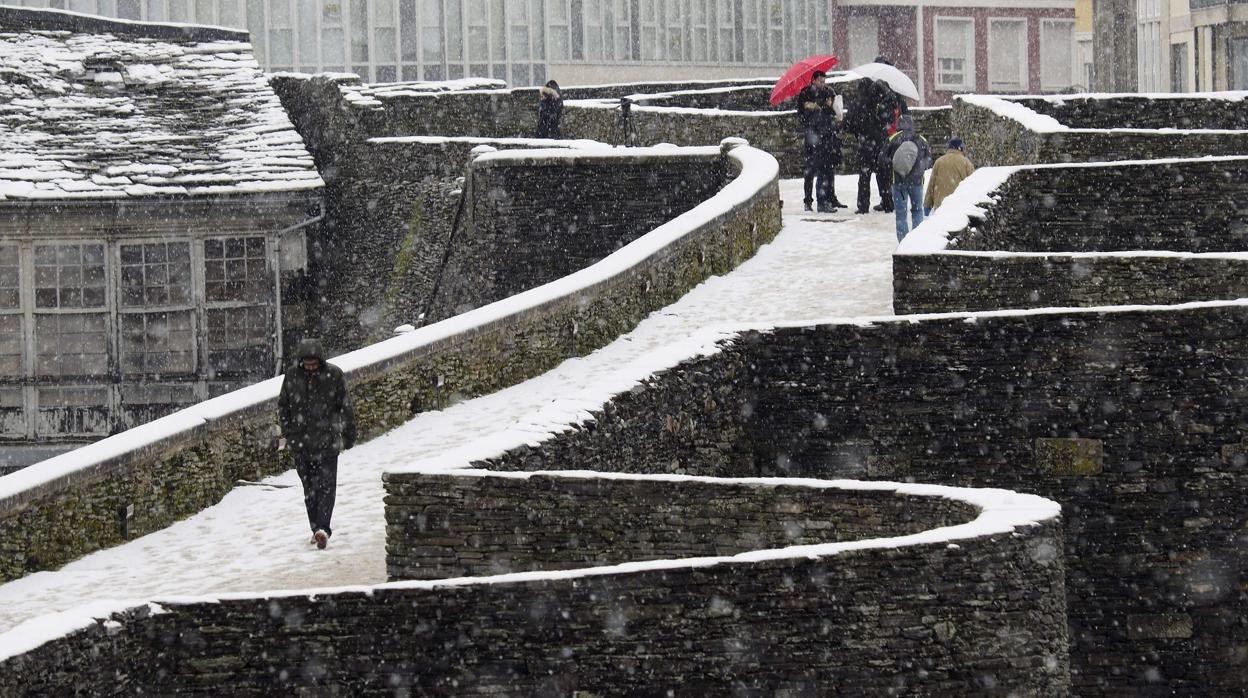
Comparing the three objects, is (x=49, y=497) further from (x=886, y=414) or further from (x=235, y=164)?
(x=235, y=164)

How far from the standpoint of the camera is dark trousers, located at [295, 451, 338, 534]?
13.4 metres

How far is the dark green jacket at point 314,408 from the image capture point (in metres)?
13.6

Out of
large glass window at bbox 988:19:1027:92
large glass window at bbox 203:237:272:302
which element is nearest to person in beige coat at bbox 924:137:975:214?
large glass window at bbox 203:237:272:302

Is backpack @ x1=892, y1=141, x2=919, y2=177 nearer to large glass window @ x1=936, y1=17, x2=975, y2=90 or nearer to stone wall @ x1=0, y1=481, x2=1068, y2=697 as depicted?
stone wall @ x1=0, y1=481, x2=1068, y2=697

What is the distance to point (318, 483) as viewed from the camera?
530 inches

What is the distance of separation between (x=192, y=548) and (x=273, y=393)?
1861 mm

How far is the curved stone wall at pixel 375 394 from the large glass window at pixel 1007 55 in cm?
4010

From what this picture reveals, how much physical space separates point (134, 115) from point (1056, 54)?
38599 mm

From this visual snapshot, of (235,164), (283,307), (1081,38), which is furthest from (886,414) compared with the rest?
(1081,38)

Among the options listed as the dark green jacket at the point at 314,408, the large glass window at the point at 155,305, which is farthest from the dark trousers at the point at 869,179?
the dark green jacket at the point at 314,408

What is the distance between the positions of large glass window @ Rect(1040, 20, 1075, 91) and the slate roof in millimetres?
33559

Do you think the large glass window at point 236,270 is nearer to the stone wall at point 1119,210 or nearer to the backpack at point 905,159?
the backpack at point 905,159

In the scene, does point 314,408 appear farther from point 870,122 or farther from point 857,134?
Result: point 857,134

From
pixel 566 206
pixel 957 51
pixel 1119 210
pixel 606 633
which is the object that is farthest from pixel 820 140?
pixel 957 51
